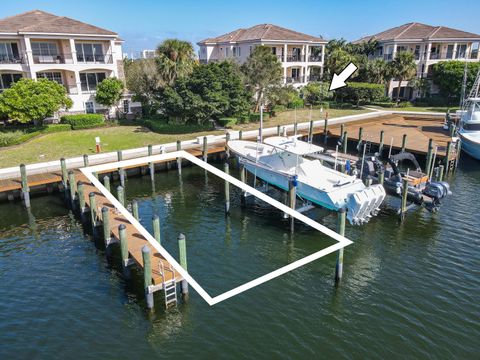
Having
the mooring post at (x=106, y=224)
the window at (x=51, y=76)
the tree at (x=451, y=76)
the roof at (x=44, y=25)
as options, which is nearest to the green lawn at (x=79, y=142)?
the window at (x=51, y=76)

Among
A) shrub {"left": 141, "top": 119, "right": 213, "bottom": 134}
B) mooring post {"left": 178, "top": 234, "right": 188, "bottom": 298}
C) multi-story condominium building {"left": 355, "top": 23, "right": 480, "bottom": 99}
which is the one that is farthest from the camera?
multi-story condominium building {"left": 355, "top": 23, "right": 480, "bottom": 99}

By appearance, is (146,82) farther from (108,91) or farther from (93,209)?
(93,209)

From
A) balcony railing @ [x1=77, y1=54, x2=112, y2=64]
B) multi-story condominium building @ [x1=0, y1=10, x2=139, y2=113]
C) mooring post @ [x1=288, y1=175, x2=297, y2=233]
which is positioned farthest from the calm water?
balcony railing @ [x1=77, y1=54, x2=112, y2=64]

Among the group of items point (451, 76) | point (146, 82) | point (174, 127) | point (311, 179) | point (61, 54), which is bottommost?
point (311, 179)

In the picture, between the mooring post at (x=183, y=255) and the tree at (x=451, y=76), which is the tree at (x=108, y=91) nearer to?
the mooring post at (x=183, y=255)

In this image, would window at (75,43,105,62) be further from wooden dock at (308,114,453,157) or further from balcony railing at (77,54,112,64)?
wooden dock at (308,114,453,157)

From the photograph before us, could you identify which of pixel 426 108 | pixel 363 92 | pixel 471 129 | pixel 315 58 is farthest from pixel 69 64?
pixel 426 108
